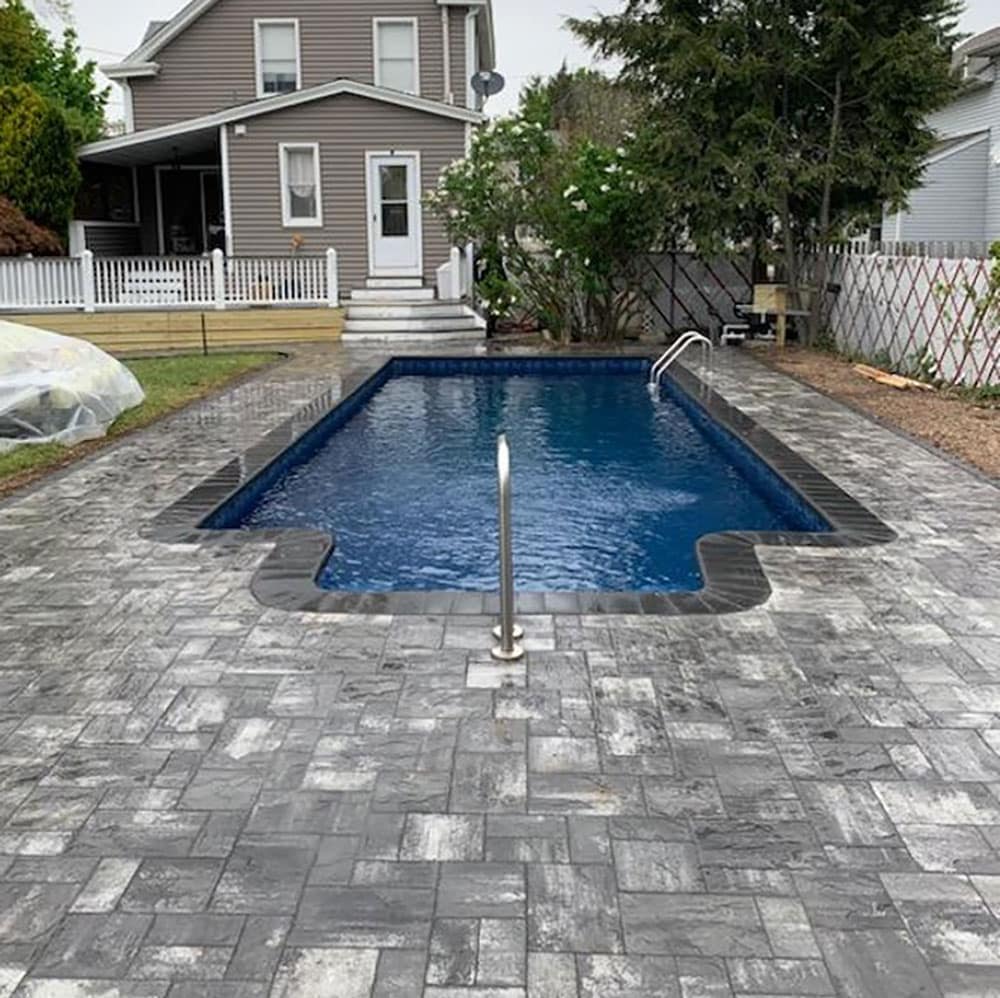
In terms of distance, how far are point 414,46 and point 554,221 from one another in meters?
6.58

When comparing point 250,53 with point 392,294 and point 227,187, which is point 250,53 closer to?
point 227,187

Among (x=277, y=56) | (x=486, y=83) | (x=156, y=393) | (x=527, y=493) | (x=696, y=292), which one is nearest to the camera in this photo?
(x=527, y=493)

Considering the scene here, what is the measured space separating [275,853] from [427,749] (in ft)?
2.40

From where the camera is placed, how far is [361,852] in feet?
9.82

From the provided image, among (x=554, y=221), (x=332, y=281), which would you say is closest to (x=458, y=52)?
(x=332, y=281)

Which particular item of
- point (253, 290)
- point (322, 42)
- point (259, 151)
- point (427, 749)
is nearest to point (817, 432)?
point (427, 749)

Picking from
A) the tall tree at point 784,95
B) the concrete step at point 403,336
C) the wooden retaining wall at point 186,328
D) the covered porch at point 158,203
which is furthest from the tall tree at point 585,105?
the wooden retaining wall at point 186,328

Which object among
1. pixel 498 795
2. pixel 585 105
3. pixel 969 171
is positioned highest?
pixel 585 105

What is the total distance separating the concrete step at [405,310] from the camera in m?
18.1

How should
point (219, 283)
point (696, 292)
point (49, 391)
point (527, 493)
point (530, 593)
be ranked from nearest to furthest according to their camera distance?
point (530, 593) < point (527, 493) < point (49, 391) < point (219, 283) < point (696, 292)

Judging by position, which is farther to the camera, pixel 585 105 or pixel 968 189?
pixel 585 105

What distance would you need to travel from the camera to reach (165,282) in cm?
1797

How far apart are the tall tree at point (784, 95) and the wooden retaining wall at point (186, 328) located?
6.11 meters

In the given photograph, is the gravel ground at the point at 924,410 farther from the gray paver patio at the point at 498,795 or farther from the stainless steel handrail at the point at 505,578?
the stainless steel handrail at the point at 505,578
